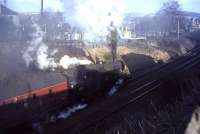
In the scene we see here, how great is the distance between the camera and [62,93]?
739 inches

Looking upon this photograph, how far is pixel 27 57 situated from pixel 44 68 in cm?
223

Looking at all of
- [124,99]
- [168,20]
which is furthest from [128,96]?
[168,20]

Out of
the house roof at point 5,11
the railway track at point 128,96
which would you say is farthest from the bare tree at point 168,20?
the railway track at point 128,96

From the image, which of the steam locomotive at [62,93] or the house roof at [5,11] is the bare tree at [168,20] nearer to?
the house roof at [5,11]

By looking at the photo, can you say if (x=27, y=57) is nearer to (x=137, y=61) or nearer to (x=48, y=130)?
(x=48, y=130)

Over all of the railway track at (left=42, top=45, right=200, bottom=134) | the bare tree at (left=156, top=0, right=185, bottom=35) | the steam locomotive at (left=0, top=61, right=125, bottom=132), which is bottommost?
the railway track at (left=42, top=45, right=200, bottom=134)

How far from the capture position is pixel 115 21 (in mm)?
35438

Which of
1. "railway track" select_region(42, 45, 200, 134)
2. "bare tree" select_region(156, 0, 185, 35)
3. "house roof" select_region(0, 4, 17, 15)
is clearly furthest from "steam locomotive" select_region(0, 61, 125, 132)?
"bare tree" select_region(156, 0, 185, 35)

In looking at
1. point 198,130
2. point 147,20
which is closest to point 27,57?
point 198,130

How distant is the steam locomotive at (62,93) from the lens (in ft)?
48.7

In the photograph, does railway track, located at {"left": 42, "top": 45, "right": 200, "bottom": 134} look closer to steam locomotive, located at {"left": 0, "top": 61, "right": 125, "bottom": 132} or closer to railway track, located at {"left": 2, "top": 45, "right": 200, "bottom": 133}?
railway track, located at {"left": 2, "top": 45, "right": 200, "bottom": 133}

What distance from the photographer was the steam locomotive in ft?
48.7

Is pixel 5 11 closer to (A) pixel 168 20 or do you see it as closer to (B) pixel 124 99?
(A) pixel 168 20

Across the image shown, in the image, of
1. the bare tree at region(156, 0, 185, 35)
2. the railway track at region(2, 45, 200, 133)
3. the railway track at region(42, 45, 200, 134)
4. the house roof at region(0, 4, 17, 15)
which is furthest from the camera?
the bare tree at region(156, 0, 185, 35)
